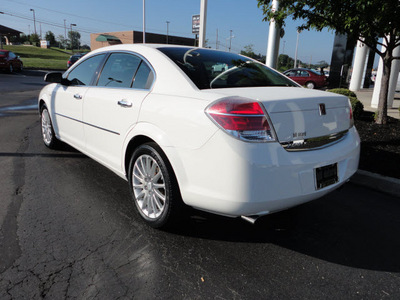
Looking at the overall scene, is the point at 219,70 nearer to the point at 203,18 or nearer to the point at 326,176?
the point at 326,176

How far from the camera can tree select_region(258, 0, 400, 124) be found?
199 inches

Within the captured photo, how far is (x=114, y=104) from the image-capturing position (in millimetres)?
3078

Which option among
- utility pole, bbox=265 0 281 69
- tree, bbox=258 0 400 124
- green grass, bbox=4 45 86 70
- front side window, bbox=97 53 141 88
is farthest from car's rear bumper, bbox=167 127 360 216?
green grass, bbox=4 45 86 70

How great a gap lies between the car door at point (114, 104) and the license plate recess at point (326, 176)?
5.19 ft

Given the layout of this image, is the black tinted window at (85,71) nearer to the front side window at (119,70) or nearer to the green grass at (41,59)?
the front side window at (119,70)

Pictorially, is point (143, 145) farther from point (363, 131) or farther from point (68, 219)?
point (363, 131)

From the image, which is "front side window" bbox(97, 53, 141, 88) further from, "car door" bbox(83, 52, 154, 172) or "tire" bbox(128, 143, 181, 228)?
"tire" bbox(128, 143, 181, 228)

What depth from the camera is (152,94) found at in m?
2.71

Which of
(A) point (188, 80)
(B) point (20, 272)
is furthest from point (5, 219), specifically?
(A) point (188, 80)

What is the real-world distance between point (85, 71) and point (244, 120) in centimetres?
266

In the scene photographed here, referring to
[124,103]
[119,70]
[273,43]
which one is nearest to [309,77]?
[273,43]

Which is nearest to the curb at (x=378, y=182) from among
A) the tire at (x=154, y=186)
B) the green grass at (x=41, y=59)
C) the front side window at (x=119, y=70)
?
the tire at (x=154, y=186)

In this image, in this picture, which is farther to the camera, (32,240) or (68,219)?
(68,219)

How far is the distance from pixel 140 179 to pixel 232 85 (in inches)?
46.3
